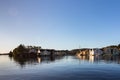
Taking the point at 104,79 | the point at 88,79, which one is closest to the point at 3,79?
the point at 88,79

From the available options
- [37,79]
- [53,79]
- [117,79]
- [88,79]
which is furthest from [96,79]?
[37,79]

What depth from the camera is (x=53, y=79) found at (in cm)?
3972

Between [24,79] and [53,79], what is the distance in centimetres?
529

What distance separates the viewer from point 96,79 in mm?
39125

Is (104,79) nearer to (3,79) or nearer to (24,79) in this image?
(24,79)

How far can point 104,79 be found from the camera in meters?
39.2

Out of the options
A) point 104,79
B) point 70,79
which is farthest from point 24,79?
point 104,79

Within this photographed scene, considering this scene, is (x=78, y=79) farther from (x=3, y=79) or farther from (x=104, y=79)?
(x=3, y=79)

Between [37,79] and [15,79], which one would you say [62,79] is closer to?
[37,79]

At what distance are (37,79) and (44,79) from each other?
129 cm

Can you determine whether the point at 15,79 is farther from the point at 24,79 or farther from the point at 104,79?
the point at 104,79

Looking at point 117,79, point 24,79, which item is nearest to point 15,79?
point 24,79

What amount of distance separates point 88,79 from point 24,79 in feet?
38.2

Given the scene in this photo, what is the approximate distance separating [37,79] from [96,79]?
1075cm
